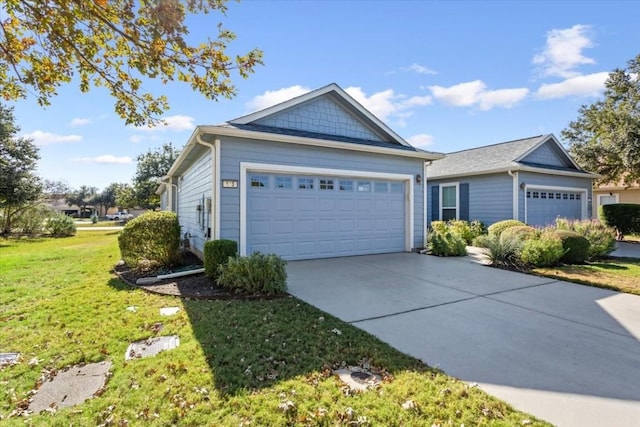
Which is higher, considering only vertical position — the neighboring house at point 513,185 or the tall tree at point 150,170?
the tall tree at point 150,170

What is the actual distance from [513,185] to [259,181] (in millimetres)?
10870

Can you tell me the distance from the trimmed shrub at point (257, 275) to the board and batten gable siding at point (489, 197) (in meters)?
11.7

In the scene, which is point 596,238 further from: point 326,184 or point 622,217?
point 622,217

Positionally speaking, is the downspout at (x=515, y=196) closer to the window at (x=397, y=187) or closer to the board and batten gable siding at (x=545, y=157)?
the board and batten gable siding at (x=545, y=157)

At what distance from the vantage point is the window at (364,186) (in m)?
9.93

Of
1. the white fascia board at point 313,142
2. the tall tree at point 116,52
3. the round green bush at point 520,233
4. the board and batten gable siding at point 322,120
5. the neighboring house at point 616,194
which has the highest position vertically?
the board and batten gable siding at point 322,120

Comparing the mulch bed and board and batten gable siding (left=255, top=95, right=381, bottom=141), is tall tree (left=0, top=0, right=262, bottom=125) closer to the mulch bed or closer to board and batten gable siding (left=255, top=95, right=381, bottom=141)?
the mulch bed

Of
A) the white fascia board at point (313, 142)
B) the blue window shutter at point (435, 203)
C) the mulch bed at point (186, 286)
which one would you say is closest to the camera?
the mulch bed at point (186, 286)

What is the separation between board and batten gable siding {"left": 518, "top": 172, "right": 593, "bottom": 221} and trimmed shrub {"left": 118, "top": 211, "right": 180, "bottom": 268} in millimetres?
13234

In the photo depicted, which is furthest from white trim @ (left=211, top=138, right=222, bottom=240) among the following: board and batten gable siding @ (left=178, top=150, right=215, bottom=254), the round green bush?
the round green bush

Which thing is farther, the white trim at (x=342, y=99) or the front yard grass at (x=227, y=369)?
the white trim at (x=342, y=99)

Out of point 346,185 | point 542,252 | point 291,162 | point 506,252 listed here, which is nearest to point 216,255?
point 291,162

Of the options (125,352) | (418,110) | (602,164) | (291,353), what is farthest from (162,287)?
(602,164)

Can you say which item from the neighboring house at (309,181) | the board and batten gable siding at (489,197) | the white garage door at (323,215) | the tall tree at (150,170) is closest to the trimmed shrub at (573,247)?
the neighboring house at (309,181)
